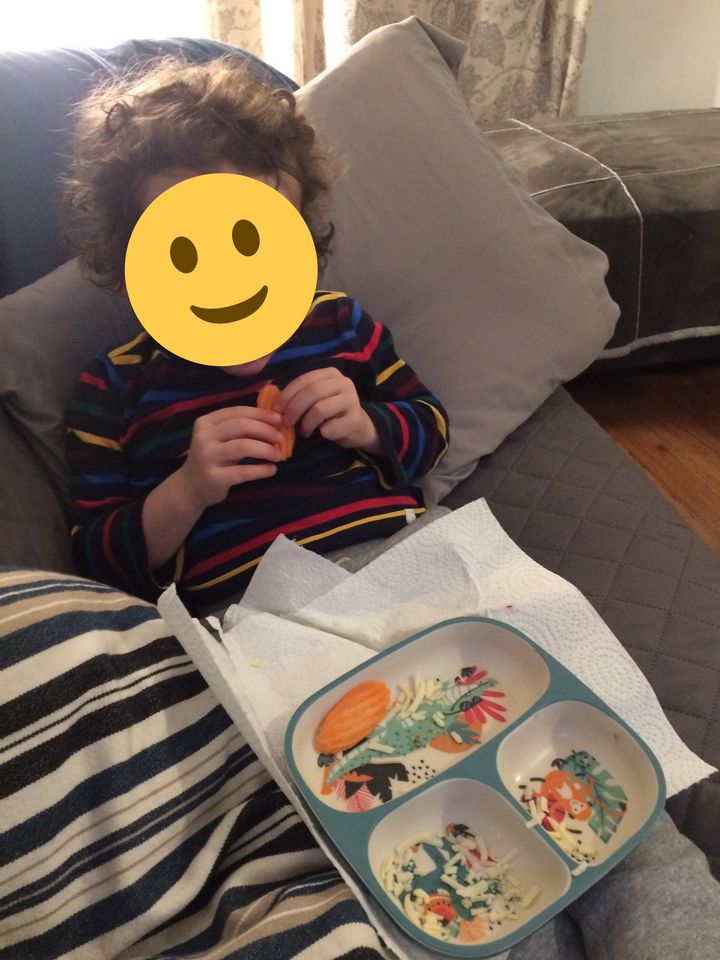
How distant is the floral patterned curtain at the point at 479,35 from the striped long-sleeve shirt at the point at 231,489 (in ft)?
3.91

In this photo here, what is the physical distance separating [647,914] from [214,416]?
49 cm

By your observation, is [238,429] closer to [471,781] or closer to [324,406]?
[324,406]

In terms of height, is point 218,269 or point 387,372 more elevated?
point 218,269

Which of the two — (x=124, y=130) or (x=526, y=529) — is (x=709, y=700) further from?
(x=124, y=130)

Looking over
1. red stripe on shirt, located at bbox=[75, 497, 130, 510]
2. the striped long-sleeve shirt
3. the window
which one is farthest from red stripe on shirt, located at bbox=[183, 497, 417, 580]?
the window

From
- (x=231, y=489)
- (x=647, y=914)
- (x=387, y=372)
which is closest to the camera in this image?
(x=647, y=914)

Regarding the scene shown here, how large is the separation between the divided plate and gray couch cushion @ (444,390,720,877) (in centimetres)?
11

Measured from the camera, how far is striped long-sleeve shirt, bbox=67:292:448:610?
0.76m

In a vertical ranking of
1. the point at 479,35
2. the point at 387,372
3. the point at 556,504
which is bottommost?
the point at 556,504

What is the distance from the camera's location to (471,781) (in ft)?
1.76

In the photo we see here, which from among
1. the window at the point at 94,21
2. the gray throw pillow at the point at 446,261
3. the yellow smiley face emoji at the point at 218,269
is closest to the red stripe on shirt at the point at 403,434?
the gray throw pillow at the point at 446,261

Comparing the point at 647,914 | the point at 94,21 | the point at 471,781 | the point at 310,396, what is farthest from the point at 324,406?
the point at 94,21

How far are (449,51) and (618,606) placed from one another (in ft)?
2.47

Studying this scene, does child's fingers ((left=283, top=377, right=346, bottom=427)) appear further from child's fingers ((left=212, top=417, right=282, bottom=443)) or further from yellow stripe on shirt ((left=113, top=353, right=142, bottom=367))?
yellow stripe on shirt ((left=113, top=353, right=142, bottom=367))
